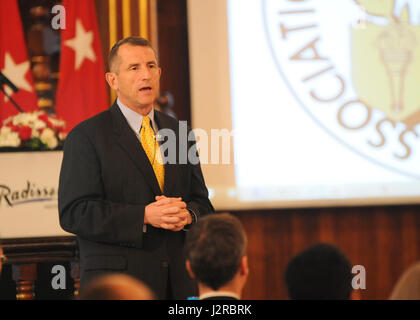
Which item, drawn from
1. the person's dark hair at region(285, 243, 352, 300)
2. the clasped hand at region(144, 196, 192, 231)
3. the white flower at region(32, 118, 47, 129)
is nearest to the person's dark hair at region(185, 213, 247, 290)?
the person's dark hair at region(285, 243, 352, 300)

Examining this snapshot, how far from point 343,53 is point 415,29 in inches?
21.6

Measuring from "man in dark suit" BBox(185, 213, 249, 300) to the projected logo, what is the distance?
288 cm

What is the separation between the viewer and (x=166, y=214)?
2314 millimetres

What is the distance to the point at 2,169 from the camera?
138 inches

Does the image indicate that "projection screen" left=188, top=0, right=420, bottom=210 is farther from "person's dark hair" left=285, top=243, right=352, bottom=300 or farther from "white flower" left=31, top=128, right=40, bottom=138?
"person's dark hair" left=285, top=243, right=352, bottom=300

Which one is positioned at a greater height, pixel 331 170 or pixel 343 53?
pixel 343 53

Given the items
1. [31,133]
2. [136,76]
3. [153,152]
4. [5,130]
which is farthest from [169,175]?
[5,130]

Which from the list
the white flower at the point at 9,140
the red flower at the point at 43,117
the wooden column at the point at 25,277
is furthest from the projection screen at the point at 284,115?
the wooden column at the point at 25,277

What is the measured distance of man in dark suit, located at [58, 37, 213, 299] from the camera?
235cm

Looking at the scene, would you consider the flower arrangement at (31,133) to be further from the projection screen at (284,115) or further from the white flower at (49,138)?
the projection screen at (284,115)

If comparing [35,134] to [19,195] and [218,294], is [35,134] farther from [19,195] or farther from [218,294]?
[218,294]

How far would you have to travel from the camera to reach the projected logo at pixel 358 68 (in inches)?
177

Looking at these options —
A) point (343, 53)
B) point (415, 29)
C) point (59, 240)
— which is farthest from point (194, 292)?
point (415, 29)
